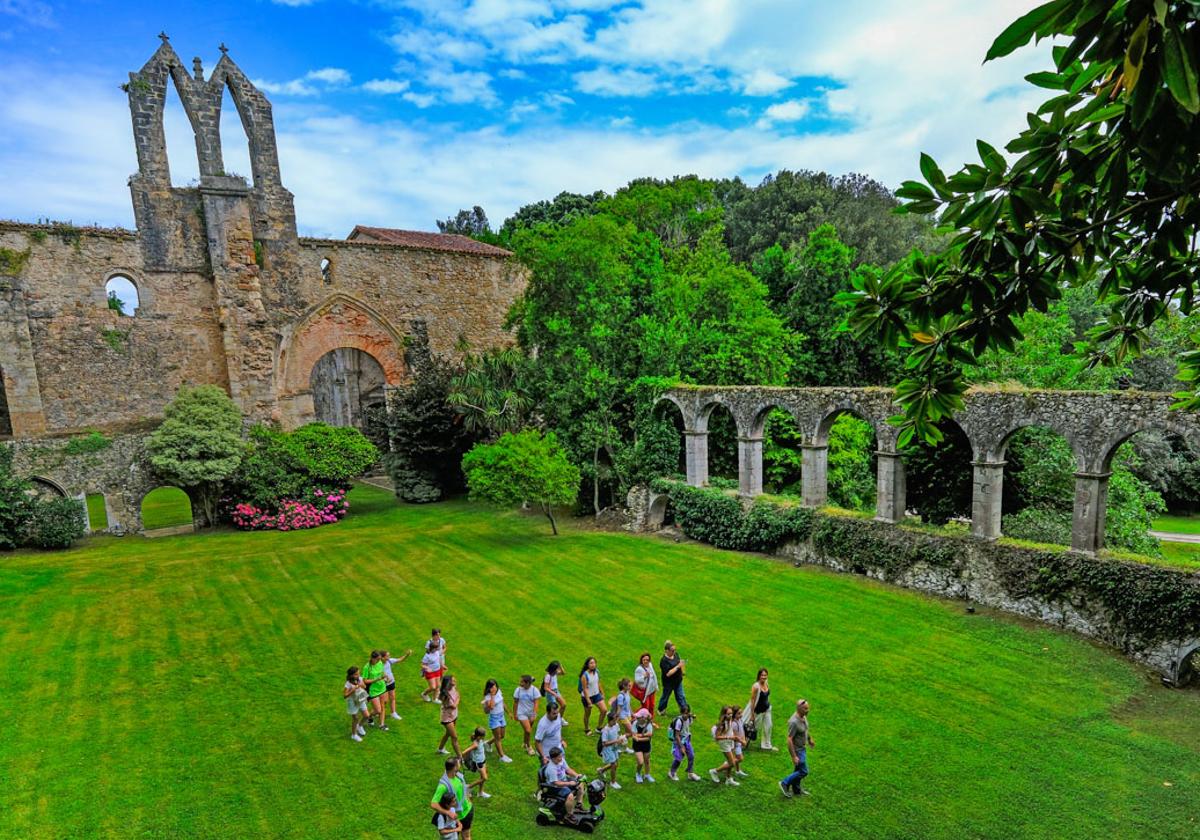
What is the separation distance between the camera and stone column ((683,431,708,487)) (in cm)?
2005

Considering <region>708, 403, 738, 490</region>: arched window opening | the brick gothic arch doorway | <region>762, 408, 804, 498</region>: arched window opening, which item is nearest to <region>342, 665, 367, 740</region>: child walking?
<region>708, 403, 738, 490</region>: arched window opening

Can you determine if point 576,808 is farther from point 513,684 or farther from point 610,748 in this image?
point 513,684

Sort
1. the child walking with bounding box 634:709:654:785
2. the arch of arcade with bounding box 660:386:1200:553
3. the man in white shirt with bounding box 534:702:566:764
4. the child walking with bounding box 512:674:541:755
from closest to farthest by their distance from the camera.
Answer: the man in white shirt with bounding box 534:702:566:764 → the child walking with bounding box 634:709:654:785 → the child walking with bounding box 512:674:541:755 → the arch of arcade with bounding box 660:386:1200:553

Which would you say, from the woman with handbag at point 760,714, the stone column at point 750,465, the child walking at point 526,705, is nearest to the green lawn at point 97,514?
the child walking at point 526,705

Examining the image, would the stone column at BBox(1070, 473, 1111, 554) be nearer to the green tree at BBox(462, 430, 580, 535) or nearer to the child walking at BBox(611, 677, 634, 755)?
the child walking at BBox(611, 677, 634, 755)

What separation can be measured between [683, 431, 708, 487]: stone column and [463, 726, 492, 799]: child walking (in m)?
13.0

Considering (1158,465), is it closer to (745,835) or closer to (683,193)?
(683,193)

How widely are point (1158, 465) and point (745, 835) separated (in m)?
24.3

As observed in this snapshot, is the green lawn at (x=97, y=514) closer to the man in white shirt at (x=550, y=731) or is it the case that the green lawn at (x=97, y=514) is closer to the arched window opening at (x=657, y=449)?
the arched window opening at (x=657, y=449)

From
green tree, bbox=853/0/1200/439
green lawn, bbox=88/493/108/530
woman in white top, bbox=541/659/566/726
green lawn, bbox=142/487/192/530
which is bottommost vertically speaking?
green lawn, bbox=142/487/192/530

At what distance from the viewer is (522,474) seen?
62.6 ft

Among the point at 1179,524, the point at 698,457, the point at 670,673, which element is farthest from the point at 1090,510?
the point at 1179,524

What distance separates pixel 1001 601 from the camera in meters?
13.2

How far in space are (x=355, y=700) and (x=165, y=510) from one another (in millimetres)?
21691
